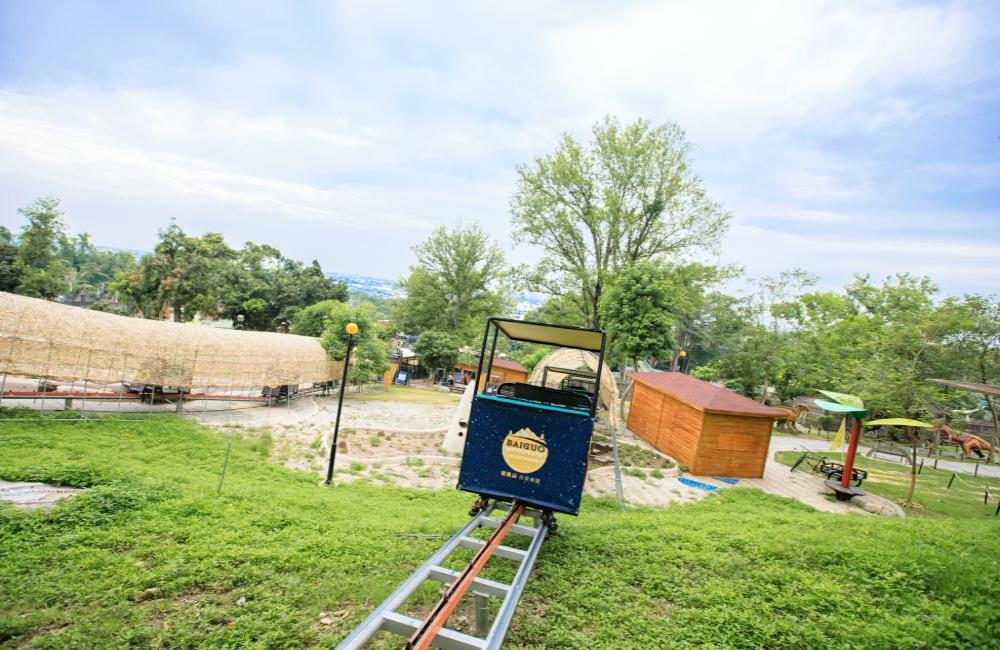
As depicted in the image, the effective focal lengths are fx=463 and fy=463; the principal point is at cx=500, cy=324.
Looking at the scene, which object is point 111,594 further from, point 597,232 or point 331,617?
point 597,232

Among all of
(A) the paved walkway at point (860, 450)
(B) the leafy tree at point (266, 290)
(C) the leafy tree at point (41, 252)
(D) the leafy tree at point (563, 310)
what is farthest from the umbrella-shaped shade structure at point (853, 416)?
(C) the leafy tree at point (41, 252)

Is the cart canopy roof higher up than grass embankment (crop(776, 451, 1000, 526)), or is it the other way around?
the cart canopy roof

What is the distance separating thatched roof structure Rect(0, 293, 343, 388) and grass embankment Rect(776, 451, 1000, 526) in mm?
23302

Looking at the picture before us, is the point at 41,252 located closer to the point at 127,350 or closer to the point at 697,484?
the point at 127,350

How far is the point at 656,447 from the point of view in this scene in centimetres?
1862

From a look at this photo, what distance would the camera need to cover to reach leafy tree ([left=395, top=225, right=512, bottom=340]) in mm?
49781

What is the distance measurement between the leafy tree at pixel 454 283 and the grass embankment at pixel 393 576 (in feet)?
140

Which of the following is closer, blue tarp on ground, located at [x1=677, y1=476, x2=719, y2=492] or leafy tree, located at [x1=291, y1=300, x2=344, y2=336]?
blue tarp on ground, located at [x1=677, y1=476, x2=719, y2=492]

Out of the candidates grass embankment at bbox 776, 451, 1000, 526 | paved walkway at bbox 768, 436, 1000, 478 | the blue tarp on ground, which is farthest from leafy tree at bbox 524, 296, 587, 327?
the blue tarp on ground

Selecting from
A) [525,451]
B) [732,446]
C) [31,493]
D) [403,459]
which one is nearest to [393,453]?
[403,459]

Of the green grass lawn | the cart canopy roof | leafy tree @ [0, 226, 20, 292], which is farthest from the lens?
leafy tree @ [0, 226, 20, 292]

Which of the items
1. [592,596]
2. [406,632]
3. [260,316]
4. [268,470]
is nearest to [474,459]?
[592,596]

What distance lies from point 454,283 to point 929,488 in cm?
4041

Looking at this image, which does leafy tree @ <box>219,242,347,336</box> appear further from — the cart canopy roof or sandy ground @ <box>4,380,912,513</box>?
the cart canopy roof
